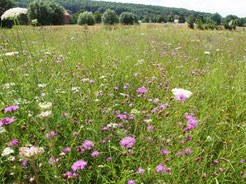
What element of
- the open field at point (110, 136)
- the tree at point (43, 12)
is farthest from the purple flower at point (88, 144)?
the tree at point (43, 12)

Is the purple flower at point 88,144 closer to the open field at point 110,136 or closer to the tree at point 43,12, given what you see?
the open field at point 110,136

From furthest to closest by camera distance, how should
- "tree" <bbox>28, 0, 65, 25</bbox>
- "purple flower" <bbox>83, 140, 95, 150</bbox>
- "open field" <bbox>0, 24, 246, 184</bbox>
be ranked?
"tree" <bbox>28, 0, 65, 25</bbox>, "purple flower" <bbox>83, 140, 95, 150</bbox>, "open field" <bbox>0, 24, 246, 184</bbox>

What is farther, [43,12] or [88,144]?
[43,12]

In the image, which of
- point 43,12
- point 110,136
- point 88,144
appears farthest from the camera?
point 43,12

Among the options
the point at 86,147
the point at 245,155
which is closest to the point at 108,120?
the point at 86,147

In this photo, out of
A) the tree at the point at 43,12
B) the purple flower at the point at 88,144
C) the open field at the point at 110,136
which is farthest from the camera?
the tree at the point at 43,12

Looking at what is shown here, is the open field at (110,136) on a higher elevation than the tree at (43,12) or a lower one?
lower

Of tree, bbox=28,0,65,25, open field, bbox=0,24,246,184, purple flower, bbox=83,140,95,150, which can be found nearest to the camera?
open field, bbox=0,24,246,184

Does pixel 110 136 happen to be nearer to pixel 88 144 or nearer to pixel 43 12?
pixel 88 144

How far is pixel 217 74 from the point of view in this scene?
3.53 meters

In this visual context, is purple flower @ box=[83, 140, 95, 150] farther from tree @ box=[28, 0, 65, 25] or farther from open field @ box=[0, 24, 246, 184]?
tree @ box=[28, 0, 65, 25]

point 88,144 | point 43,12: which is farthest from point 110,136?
point 43,12

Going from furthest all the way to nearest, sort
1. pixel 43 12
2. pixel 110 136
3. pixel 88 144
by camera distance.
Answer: pixel 43 12, pixel 110 136, pixel 88 144

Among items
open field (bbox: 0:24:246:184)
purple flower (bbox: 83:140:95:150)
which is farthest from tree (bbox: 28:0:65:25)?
purple flower (bbox: 83:140:95:150)
